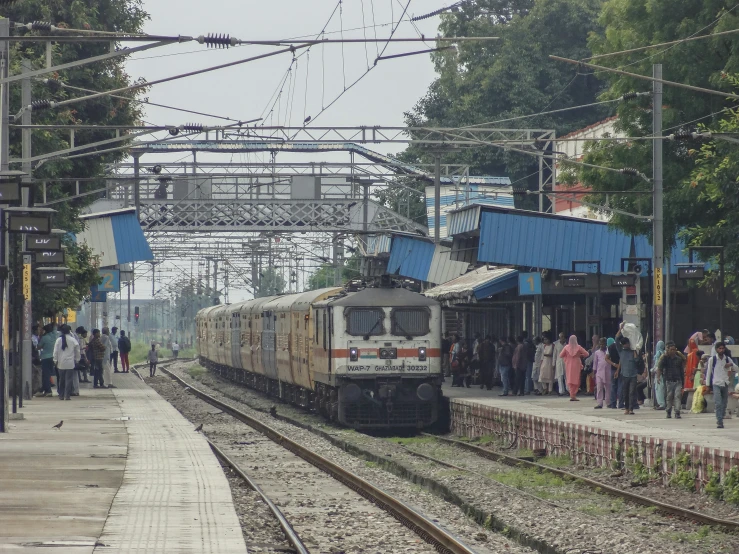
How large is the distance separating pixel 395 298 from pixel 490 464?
7176 mm

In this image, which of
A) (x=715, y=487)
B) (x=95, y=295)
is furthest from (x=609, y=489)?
(x=95, y=295)

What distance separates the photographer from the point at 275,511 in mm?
14211

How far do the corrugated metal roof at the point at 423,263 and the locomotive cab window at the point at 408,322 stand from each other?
18861 mm

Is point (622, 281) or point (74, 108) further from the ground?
point (74, 108)

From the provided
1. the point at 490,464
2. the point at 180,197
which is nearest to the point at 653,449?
the point at 490,464

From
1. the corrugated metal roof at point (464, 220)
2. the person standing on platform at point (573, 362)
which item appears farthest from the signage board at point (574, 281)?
the corrugated metal roof at point (464, 220)

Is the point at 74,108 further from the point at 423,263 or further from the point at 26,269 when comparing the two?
the point at 423,263

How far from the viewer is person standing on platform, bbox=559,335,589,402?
28.4 meters

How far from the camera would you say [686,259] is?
34.8 meters

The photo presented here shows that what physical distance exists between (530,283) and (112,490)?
1918 centimetres

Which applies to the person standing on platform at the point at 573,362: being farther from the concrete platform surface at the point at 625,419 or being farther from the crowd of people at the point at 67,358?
the crowd of people at the point at 67,358

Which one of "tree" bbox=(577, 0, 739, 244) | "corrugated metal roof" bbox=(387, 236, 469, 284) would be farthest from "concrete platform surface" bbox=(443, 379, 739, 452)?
"corrugated metal roof" bbox=(387, 236, 469, 284)

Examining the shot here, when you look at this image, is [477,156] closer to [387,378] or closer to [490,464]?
[387,378]

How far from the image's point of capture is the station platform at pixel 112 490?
10.8 meters
